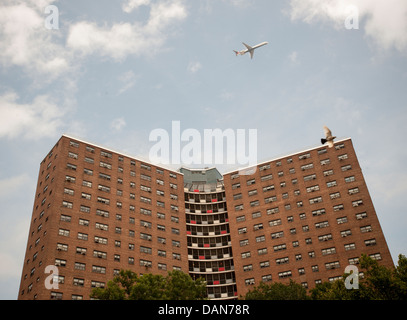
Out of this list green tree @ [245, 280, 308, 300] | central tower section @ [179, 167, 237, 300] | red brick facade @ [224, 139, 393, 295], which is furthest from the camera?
central tower section @ [179, 167, 237, 300]

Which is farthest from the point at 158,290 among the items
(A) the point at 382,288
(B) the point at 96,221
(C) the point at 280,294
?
(B) the point at 96,221

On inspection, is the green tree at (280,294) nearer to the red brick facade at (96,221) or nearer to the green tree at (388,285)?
the green tree at (388,285)

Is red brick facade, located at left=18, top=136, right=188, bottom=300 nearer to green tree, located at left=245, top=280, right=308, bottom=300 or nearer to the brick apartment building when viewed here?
the brick apartment building

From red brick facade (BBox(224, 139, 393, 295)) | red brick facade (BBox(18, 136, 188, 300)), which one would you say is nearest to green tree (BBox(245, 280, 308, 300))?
red brick facade (BBox(224, 139, 393, 295))

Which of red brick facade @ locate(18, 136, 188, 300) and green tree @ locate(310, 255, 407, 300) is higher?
red brick facade @ locate(18, 136, 188, 300)

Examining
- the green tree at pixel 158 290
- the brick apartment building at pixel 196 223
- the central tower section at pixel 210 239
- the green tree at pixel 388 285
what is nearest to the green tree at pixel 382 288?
the green tree at pixel 388 285
